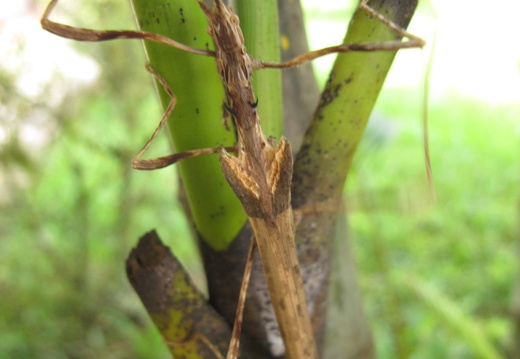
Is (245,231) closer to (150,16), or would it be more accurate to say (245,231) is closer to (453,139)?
(150,16)

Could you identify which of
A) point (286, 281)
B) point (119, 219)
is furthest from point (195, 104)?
point (119, 219)

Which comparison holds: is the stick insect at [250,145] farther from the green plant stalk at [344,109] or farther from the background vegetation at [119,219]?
the background vegetation at [119,219]

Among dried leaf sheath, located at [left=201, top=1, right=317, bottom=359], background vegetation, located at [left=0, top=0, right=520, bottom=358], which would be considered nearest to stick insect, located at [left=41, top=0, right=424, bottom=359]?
dried leaf sheath, located at [left=201, top=1, right=317, bottom=359]

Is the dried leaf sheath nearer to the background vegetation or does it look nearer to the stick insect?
the stick insect

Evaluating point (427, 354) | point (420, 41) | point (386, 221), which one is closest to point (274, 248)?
point (420, 41)

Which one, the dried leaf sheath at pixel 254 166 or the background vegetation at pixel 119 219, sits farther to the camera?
the background vegetation at pixel 119 219

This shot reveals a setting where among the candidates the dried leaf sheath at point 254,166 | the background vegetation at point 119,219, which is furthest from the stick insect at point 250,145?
the background vegetation at point 119,219
